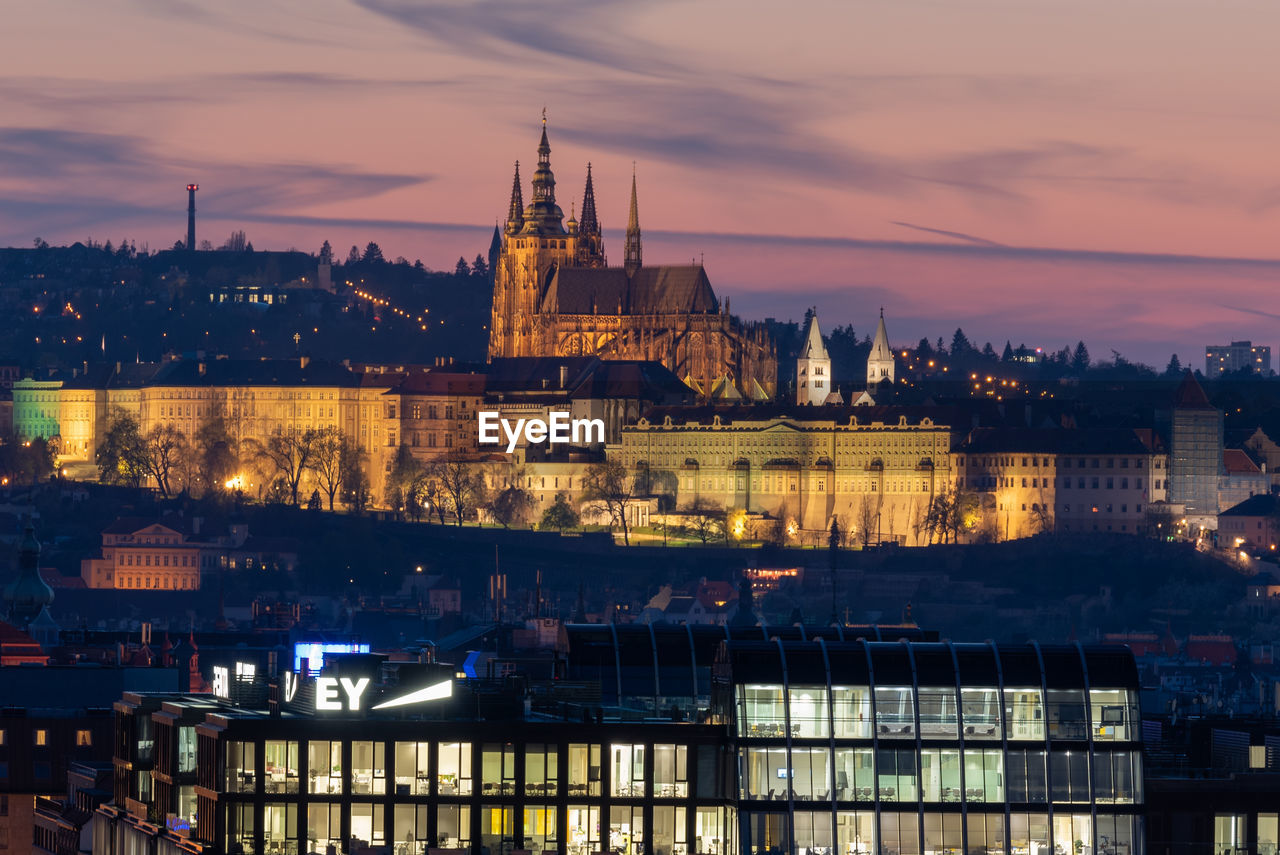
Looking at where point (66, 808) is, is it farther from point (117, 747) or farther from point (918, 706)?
point (918, 706)

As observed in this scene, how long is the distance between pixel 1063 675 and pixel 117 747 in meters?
15.2

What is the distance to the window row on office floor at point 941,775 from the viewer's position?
56.3 metres

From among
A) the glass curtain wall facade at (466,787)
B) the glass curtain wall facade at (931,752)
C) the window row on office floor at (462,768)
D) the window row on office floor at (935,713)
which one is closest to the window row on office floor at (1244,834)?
the glass curtain wall facade at (931,752)

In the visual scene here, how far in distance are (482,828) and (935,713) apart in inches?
257

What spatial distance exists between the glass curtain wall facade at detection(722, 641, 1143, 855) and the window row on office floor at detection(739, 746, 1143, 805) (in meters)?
0.01

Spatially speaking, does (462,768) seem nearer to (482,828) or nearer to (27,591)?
(482,828)

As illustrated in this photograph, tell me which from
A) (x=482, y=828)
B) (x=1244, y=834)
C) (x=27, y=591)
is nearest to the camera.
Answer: (x=482, y=828)

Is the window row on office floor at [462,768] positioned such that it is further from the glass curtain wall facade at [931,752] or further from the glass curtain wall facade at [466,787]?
the glass curtain wall facade at [931,752]

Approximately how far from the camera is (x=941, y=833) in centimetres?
5653

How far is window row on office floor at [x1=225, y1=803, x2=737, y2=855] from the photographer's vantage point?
56188mm

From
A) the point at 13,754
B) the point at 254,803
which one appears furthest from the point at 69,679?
the point at 254,803

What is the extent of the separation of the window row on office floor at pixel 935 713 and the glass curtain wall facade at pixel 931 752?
0.02m

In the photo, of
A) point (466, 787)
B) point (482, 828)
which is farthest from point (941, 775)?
point (466, 787)

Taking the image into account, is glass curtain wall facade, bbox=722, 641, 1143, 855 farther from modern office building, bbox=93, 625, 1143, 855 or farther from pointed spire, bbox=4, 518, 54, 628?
pointed spire, bbox=4, 518, 54, 628
